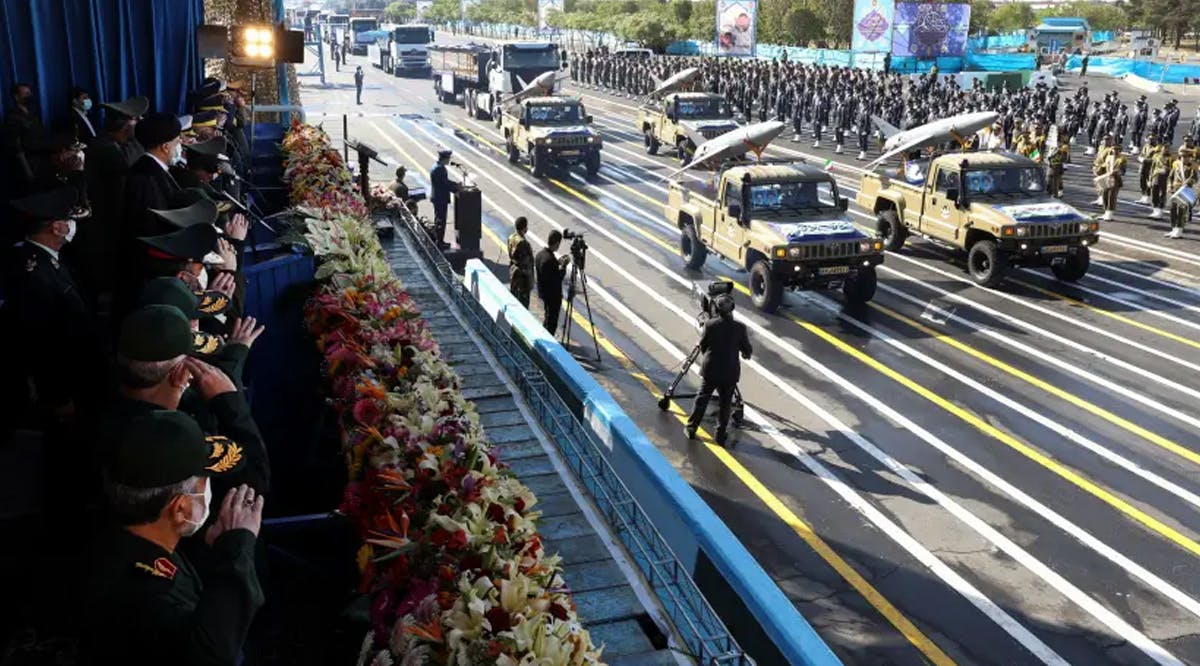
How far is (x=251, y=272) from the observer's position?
26.3 feet

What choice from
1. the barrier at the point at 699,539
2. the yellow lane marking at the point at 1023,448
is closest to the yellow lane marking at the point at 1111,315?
the yellow lane marking at the point at 1023,448

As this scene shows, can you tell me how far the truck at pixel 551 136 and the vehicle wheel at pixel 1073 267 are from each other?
13883 millimetres

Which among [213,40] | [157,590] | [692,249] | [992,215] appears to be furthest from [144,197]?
[992,215]

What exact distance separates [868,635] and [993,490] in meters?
3.06

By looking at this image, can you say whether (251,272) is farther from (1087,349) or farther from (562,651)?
(1087,349)

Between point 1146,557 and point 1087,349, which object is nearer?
point 1146,557

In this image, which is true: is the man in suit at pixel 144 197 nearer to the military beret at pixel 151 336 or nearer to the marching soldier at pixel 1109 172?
the military beret at pixel 151 336

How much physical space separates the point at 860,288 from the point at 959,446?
18.3 feet

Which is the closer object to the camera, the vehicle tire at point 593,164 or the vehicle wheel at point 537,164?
the vehicle wheel at point 537,164

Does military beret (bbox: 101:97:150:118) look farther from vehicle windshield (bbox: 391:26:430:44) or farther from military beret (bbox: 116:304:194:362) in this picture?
vehicle windshield (bbox: 391:26:430:44)

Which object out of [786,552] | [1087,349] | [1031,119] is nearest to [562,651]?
[786,552]

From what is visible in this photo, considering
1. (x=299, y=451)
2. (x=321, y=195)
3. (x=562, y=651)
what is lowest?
(x=299, y=451)

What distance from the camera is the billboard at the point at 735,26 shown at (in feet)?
185

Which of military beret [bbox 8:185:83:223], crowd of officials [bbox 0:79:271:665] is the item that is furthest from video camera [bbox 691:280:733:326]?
military beret [bbox 8:185:83:223]
